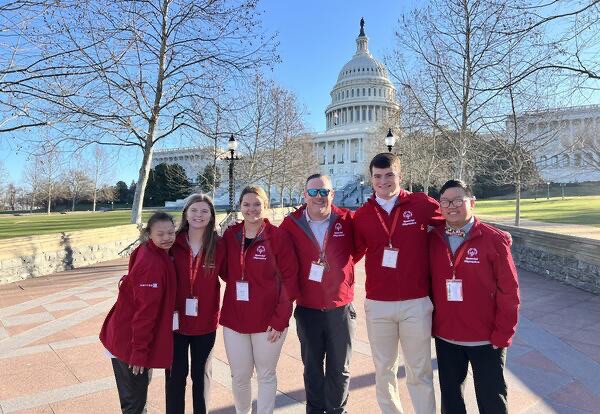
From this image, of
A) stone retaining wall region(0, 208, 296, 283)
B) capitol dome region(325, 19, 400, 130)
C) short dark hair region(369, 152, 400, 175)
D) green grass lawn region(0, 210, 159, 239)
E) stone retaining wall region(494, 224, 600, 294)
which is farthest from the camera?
capitol dome region(325, 19, 400, 130)

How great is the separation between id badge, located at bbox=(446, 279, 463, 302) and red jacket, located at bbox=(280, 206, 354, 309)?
2.57 ft

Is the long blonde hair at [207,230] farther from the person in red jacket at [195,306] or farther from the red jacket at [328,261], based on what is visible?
the red jacket at [328,261]

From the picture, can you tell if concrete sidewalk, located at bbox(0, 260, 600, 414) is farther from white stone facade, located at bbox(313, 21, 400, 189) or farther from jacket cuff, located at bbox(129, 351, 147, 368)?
white stone facade, located at bbox(313, 21, 400, 189)

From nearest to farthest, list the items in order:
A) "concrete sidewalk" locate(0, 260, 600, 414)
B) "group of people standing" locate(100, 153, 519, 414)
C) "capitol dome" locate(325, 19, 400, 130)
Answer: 1. "group of people standing" locate(100, 153, 519, 414)
2. "concrete sidewalk" locate(0, 260, 600, 414)
3. "capitol dome" locate(325, 19, 400, 130)

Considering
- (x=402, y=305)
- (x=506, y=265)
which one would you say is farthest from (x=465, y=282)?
(x=402, y=305)

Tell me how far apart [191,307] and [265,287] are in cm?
59

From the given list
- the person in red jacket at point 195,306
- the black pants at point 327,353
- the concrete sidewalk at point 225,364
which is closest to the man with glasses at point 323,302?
the black pants at point 327,353

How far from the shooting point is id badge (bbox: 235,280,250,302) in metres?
3.19

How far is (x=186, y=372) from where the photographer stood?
3.26 meters

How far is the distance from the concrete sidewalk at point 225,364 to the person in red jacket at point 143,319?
1.03 m

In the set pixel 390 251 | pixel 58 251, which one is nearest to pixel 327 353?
pixel 390 251

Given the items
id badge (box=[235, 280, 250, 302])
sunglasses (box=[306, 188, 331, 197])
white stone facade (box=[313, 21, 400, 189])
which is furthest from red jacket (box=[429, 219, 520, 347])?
white stone facade (box=[313, 21, 400, 189])

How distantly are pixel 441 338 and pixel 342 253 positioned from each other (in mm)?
981

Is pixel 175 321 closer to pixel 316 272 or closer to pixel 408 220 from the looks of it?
pixel 316 272
